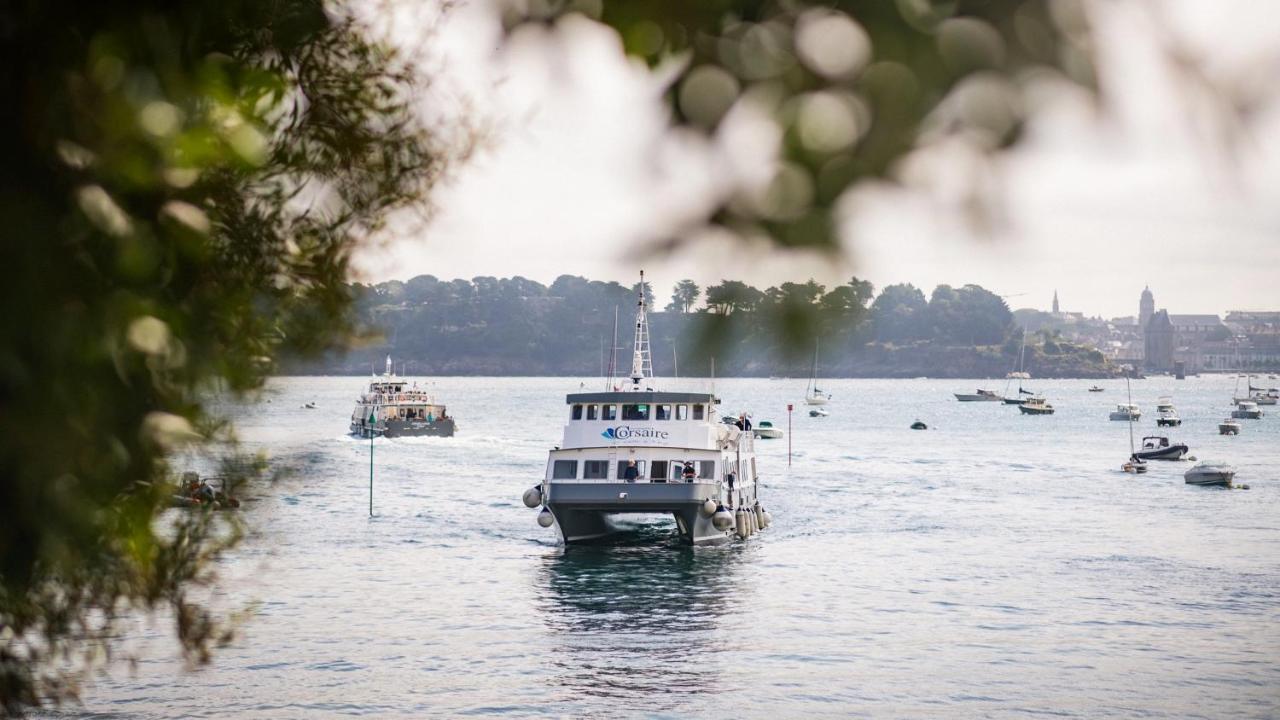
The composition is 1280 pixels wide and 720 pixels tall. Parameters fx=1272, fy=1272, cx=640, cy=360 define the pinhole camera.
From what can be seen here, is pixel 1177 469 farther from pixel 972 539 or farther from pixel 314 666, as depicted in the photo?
pixel 314 666

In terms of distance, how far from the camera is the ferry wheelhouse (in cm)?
9419

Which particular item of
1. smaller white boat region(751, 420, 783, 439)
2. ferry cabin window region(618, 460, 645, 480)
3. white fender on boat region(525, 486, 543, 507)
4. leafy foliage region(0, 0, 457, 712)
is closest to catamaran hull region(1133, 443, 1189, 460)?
smaller white boat region(751, 420, 783, 439)

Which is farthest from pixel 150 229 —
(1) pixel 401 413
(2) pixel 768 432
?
(2) pixel 768 432

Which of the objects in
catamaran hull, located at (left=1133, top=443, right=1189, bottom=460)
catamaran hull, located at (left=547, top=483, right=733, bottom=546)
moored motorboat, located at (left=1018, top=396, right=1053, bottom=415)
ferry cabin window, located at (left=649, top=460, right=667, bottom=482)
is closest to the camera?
catamaran hull, located at (left=547, top=483, right=733, bottom=546)

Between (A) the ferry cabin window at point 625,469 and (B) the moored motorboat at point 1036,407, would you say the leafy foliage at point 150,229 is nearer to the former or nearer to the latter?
(A) the ferry cabin window at point 625,469

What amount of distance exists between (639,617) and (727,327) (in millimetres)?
27433

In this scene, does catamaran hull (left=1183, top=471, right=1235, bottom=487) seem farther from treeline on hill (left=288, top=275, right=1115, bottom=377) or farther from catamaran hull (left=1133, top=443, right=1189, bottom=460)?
treeline on hill (left=288, top=275, right=1115, bottom=377)

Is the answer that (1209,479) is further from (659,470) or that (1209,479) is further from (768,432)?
(768,432)

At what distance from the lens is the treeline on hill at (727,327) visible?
2391mm

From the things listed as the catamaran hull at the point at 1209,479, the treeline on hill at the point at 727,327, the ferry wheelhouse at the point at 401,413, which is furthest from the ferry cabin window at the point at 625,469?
the ferry wheelhouse at the point at 401,413

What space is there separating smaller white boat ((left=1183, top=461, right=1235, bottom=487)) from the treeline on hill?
64.0m

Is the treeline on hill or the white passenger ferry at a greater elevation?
the treeline on hill

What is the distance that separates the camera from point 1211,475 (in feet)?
208

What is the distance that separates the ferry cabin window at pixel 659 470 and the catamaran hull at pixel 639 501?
3.36 ft
